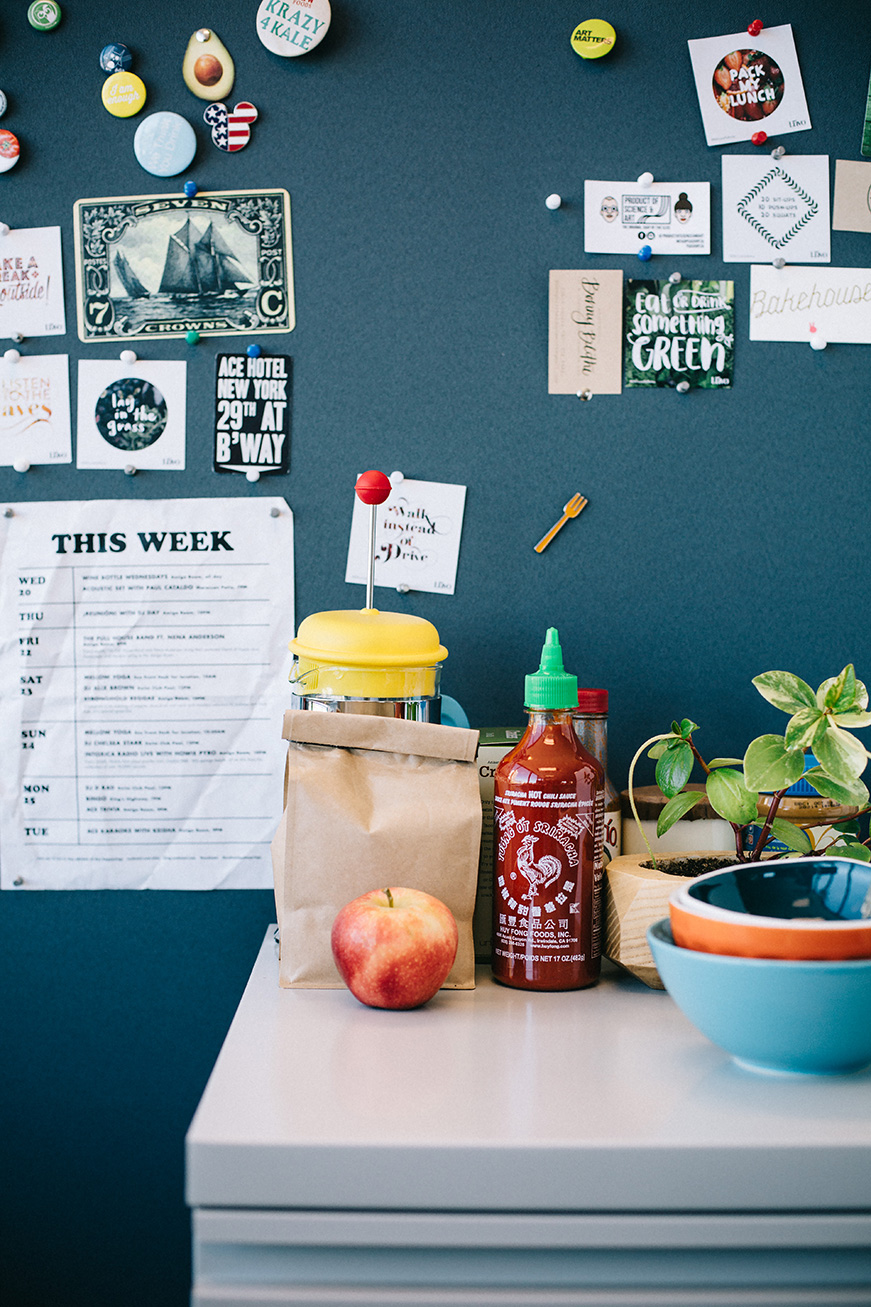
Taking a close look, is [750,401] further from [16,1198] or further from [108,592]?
[16,1198]

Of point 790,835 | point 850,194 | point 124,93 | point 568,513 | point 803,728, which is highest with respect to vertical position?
point 124,93

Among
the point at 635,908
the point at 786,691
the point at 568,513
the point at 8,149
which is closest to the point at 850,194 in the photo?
the point at 568,513

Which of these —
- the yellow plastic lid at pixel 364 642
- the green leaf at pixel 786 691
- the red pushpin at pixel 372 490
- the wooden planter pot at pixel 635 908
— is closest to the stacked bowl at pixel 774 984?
the wooden planter pot at pixel 635 908

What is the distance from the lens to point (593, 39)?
1.10 metres

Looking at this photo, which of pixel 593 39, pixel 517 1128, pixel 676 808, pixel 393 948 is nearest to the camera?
pixel 517 1128

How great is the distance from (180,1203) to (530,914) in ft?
2.04

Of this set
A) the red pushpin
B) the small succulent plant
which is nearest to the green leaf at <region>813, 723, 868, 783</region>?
the small succulent plant

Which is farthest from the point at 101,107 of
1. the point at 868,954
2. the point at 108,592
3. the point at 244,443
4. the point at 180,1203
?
the point at 180,1203

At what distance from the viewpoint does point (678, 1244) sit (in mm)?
602

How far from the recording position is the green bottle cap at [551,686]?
2.91 feet

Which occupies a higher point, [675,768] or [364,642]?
[364,642]

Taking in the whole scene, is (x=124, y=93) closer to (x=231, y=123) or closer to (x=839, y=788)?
(x=231, y=123)

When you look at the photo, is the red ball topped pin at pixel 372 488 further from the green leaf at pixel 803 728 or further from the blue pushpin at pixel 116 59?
the blue pushpin at pixel 116 59

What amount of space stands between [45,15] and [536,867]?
1.11 meters
